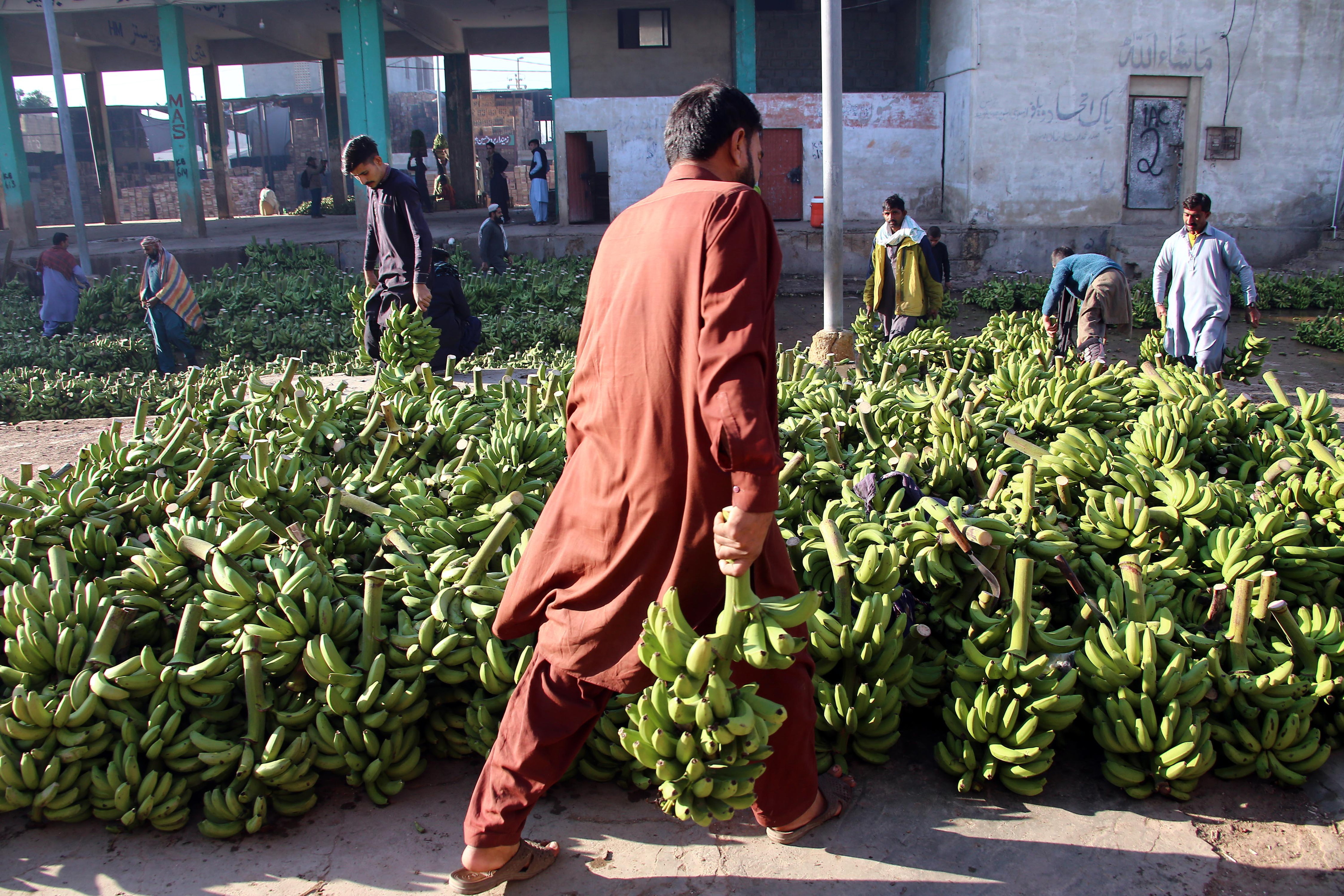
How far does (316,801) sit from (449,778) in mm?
340

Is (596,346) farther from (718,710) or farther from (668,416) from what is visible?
(718,710)

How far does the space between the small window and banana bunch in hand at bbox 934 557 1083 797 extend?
1891 cm

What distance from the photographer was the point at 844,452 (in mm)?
3518

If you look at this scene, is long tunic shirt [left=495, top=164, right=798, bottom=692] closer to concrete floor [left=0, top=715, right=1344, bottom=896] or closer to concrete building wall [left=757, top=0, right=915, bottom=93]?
concrete floor [left=0, top=715, right=1344, bottom=896]

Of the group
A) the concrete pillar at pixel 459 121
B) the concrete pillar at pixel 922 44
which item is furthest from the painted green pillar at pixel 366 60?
the concrete pillar at pixel 922 44

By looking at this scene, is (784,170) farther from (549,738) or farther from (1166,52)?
(549,738)

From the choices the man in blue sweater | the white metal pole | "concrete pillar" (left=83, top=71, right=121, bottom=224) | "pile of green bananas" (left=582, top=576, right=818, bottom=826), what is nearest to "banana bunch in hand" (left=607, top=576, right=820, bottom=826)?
"pile of green bananas" (left=582, top=576, right=818, bottom=826)

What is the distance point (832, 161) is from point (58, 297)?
32.7 ft

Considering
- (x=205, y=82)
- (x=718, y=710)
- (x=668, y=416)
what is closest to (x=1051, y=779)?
(x=718, y=710)

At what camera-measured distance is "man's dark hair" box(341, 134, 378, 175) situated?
486 centimetres

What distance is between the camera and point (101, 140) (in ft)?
80.3

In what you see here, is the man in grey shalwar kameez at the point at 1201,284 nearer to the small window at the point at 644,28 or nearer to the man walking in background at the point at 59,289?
the man walking in background at the point at 59,289

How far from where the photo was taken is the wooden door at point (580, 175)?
56.5ft

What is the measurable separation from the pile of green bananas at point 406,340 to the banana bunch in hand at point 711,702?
3.30 metres
